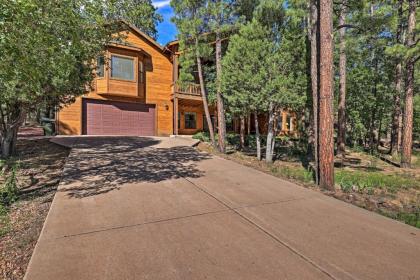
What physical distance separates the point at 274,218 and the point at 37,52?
4.86 meters

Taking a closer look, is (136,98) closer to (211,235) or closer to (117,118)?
(117,118)

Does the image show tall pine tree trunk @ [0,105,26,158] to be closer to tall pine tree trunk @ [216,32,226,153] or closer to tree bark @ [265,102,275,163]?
tall pine tree trunk @ [216,32,226,153]

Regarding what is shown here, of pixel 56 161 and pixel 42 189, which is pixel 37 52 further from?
pixel 56 161

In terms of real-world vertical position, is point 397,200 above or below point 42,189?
below

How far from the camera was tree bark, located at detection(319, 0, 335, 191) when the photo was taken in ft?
21.6

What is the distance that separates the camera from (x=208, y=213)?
14.7 feet

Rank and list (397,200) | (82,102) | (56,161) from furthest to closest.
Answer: (82,102) → (56,161) → (397,200)

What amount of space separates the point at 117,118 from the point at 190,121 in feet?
18.6

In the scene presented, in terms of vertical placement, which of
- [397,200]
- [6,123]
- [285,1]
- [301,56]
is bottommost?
[397,200]

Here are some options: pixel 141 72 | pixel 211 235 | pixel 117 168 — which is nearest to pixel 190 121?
pixel 141 72

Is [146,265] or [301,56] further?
[301,56]

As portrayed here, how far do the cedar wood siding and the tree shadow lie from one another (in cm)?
610

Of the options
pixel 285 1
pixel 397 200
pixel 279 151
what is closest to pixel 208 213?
pixel 397 200

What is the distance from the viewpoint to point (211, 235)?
3.64m
